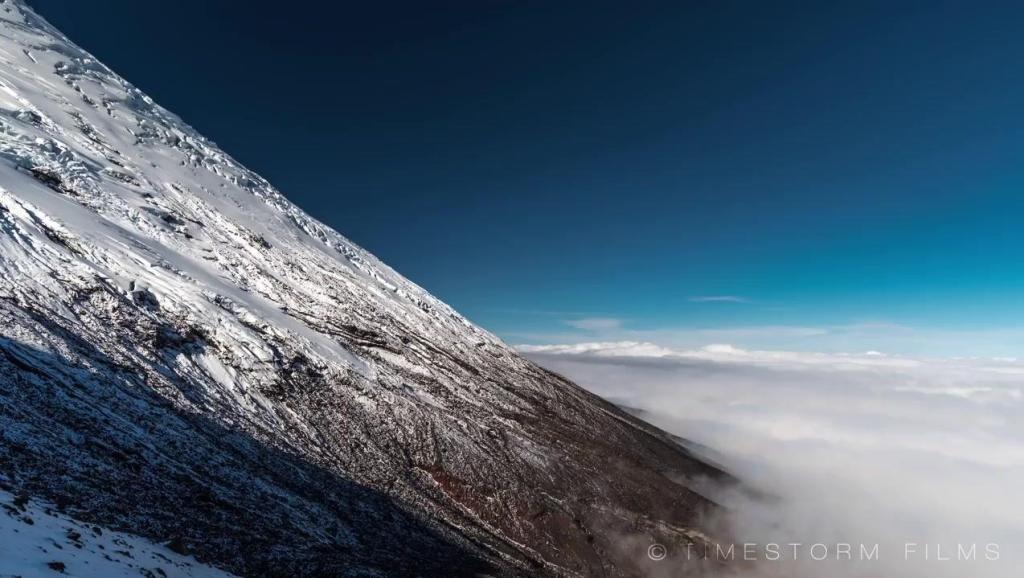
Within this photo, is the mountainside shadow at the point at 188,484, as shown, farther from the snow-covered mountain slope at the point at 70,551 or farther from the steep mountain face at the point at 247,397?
the snow-covered mountain slope at the point at 70,551

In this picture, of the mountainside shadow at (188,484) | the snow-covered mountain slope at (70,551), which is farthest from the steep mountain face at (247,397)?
the snow-covered mountain slope at (70,551)

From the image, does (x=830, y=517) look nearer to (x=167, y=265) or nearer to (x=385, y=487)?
(x=385, y=487)

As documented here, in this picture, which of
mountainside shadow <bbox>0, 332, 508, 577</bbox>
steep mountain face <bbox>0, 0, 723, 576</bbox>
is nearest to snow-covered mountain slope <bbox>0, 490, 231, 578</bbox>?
mountainside shadow <bbox>0, 332, 508, 577</bbox>

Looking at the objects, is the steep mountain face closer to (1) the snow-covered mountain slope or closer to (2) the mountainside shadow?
(2) the mountainside shadow

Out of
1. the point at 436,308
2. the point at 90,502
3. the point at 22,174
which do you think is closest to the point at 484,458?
the point at 90,502

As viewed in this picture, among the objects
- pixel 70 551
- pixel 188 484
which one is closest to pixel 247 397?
pixel 188 484

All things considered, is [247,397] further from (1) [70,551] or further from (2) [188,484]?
(1) [70,551]
